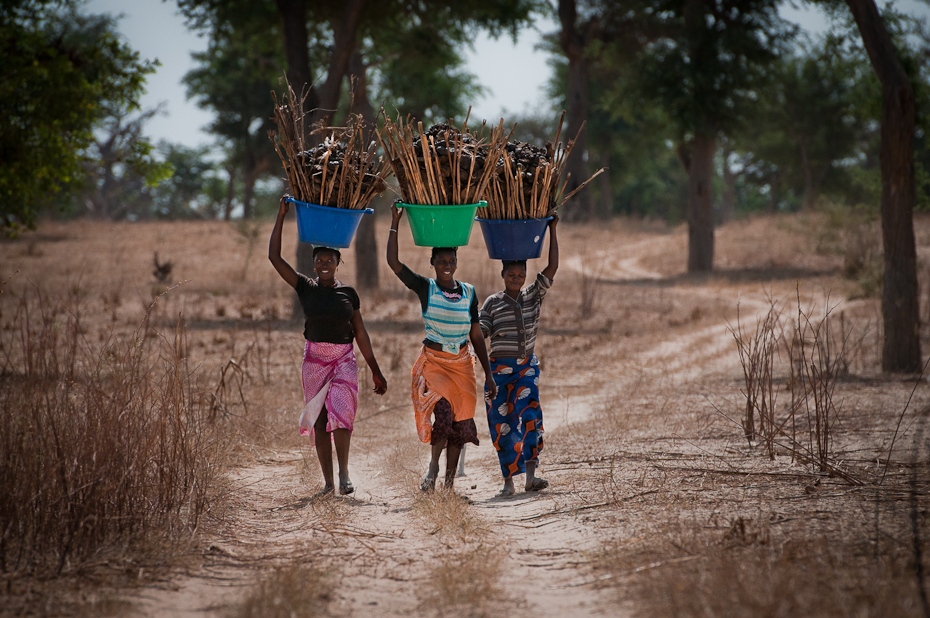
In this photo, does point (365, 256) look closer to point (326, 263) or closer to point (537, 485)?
point (326, 263)

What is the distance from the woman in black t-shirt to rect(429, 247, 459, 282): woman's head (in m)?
0.50

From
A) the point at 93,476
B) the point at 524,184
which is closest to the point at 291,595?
the point at 93,476

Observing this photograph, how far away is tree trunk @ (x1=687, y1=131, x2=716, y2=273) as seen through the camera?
20.7 metres

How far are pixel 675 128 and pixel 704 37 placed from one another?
2093 millimetres

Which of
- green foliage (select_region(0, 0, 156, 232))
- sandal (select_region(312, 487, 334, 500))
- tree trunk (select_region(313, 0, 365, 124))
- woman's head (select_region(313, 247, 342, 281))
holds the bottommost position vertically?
sandal (select_region(312, 487, 334, 500))

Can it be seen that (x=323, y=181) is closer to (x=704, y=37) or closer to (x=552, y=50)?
(x=704, y=37)

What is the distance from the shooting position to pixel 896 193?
8570mm

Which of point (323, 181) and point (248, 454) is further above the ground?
point (323, 181)

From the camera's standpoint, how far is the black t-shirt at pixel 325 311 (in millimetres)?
4801

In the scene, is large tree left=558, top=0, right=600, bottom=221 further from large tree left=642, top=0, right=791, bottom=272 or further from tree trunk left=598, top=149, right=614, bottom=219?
tree trunk left=598, top=149, right=614, bottom=219

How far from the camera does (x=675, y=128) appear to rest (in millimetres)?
20891

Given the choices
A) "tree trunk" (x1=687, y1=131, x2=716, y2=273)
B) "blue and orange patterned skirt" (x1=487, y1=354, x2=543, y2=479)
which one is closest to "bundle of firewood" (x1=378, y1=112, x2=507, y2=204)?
"blue and orange patterned skirt" (x1=487, y1=354, x2=543, y2=479)

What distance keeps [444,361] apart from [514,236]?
814mm

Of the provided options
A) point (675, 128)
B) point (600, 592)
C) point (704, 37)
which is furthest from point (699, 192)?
point (600, 592)
